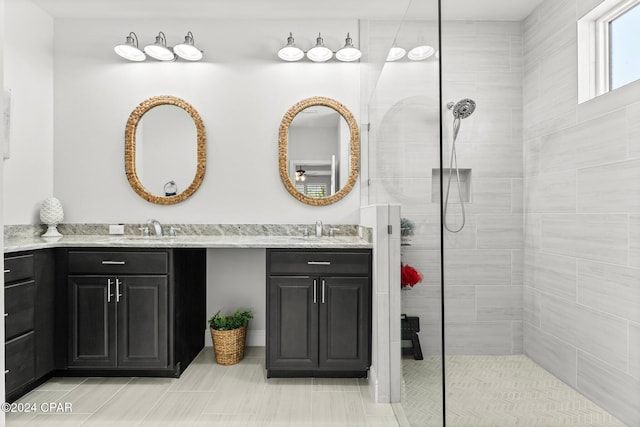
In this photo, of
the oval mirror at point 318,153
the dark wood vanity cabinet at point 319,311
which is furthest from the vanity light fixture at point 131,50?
the dark wood vanity cabinet at point 319,311

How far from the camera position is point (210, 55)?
324cm

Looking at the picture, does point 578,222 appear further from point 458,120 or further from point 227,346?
point 227,346

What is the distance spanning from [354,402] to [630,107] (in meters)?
2.05

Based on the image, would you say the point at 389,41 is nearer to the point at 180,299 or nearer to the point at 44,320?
the point at 180,299

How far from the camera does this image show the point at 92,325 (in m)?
2.54

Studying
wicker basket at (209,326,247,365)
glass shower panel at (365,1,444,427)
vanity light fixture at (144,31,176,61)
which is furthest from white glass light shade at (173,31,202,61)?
wicker basket at (209,326,247,365)

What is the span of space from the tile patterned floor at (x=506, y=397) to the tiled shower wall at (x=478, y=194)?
0.13ft

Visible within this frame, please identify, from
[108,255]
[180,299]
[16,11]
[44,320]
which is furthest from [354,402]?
[16,11]

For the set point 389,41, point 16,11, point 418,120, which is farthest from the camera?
point 16,11

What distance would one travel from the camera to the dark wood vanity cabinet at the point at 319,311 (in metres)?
2.51

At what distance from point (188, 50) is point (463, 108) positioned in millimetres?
2579

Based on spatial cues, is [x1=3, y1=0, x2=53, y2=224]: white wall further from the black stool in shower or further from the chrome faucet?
the black stool in shower

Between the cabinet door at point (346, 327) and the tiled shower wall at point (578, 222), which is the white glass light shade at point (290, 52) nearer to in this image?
the cabinet door at point (346, 327)

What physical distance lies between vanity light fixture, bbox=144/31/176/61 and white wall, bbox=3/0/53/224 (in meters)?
0.80
